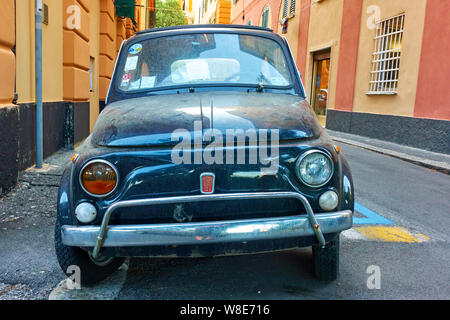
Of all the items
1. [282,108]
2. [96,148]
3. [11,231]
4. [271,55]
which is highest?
[271,55]

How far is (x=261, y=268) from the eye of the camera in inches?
120

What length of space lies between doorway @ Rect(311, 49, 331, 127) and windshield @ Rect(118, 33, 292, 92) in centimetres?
1273

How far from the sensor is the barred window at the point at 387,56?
36.7ft

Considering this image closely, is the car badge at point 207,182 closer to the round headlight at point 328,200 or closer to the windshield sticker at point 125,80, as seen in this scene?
the round headlight at point 328,200

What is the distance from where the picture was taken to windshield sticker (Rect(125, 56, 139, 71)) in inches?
139

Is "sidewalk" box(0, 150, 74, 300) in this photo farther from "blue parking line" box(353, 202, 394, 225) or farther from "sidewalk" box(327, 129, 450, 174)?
"sidewalk" box(327, 129, 450, 174)

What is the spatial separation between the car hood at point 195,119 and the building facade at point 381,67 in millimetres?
7750

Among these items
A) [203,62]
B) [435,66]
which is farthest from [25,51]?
[435,66]

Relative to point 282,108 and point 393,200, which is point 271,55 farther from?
point 393,200

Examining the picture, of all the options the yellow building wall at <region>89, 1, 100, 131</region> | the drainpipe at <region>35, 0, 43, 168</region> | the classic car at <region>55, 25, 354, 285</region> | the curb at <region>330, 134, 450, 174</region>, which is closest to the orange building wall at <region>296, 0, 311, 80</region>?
the curb at <region>330, 134, 450, 174</region>

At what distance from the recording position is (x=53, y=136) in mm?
7340

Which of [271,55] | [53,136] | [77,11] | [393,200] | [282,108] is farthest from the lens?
[77,11]
